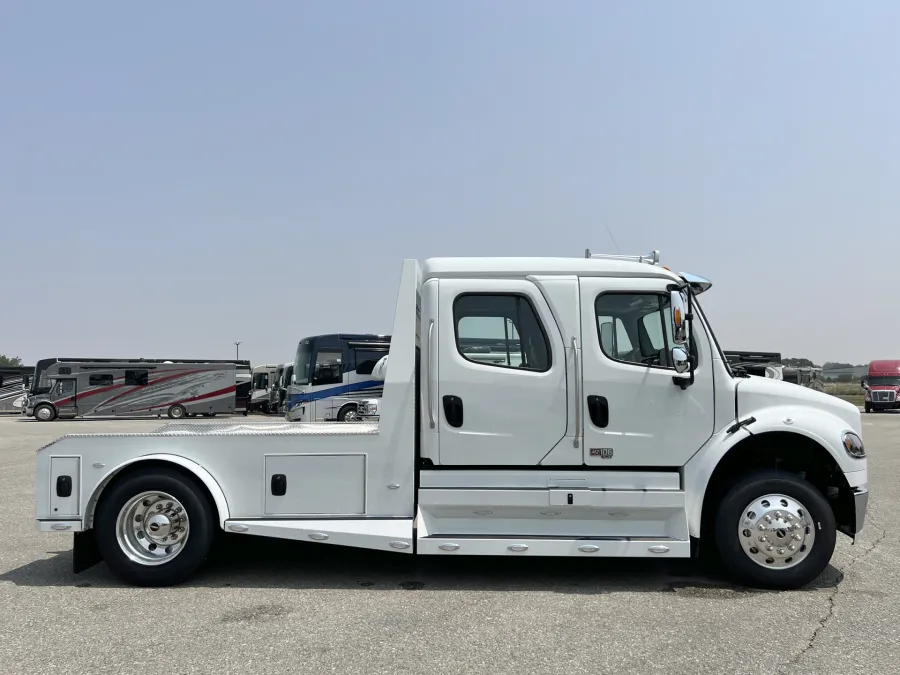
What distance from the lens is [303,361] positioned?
2391cm

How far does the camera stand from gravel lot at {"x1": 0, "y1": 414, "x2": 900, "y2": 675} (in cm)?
415

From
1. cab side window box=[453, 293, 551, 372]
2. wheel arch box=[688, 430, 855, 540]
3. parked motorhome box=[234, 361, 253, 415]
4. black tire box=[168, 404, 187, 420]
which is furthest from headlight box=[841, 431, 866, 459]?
parked motorhome box=[234, 361, 253, 415]

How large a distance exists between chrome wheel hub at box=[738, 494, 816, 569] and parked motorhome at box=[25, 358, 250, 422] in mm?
32956

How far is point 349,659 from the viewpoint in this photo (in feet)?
13.7

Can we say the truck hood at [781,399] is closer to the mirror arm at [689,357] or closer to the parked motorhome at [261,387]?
the mirror arm at [689,357]

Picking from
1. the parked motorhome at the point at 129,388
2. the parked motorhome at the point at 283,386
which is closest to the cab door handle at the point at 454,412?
the parked motorhome at the point at 283,386

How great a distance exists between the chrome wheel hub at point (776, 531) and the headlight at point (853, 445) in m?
0.56

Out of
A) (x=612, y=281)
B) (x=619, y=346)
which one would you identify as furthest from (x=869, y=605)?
(x=612, y=281)

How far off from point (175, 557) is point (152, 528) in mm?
291

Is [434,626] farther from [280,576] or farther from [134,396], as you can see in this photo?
[134,396]

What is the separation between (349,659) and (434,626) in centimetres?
74

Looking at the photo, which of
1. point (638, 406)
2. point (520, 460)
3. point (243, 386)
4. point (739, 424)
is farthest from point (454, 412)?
point (243, 386)

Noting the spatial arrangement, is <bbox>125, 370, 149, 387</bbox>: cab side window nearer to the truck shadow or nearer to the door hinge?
the truck shadow

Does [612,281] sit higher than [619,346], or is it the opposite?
[612,281]
